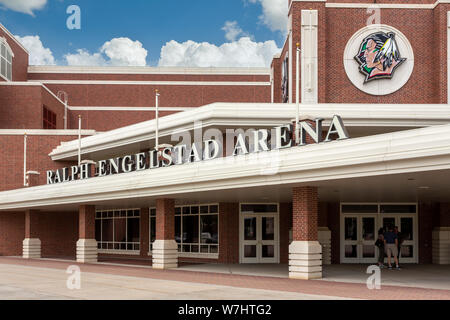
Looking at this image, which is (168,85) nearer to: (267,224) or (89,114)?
(89,114)

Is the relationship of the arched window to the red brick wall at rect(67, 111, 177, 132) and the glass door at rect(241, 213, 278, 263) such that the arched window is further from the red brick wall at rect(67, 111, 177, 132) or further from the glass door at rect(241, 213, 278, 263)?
the glass door at rect(241, 213, 278, 263)

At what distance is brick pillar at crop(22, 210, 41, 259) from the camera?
37594mm

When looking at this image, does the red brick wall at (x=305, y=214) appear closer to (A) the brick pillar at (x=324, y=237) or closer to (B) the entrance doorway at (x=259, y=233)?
(A) the brick pillar at (x=324, y=237)

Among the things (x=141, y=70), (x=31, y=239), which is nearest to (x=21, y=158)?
(x=31, y=239)

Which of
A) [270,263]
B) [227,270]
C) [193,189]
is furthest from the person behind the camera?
[270,263]

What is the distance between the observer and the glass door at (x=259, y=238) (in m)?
30.5

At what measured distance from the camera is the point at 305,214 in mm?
21016

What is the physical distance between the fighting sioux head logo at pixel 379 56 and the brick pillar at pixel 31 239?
71.6 feet

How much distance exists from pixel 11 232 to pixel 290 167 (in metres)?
27.0

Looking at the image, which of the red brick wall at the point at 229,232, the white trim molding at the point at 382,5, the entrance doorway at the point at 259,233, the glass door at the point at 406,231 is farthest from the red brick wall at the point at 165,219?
the white trim molding at the point at 382,5
